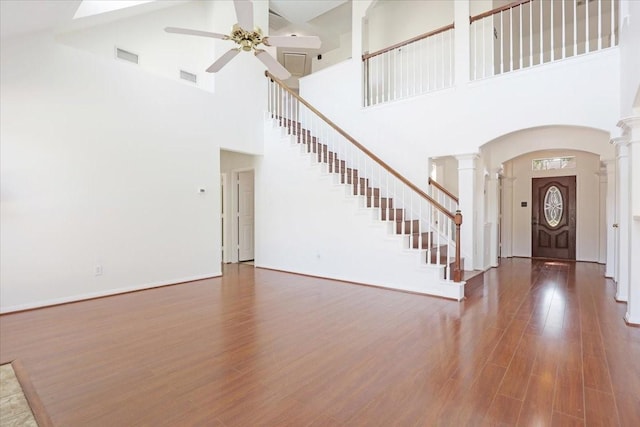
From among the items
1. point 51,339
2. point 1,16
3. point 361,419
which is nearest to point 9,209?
point 51,339

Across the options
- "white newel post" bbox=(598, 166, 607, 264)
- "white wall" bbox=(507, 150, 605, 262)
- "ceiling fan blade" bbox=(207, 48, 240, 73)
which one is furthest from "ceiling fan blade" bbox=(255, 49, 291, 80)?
"white newel post" bbox=(598, 166, 607, 264)

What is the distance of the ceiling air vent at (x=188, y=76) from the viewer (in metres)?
5.89

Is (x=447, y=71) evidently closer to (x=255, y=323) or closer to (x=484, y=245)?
(x=484, y=245)

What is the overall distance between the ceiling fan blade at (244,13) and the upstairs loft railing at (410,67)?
11.9ft

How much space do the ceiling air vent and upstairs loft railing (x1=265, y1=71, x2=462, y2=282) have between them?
4.97ft

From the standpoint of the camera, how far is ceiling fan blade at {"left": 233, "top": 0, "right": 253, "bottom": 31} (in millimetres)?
2924

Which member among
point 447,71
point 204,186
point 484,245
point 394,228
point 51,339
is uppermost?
point 447,71

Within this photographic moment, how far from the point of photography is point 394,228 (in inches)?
193

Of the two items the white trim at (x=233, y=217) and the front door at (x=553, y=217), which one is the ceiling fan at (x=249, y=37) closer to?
the white trim at (x=233, y=217)

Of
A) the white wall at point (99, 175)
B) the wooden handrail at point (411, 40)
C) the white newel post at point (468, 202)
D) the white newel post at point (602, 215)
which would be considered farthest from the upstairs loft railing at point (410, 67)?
the white newel post at point (602, 215)

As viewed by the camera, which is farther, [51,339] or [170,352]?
[51,339]

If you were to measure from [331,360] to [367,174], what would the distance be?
4312mm

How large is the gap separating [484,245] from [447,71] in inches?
134

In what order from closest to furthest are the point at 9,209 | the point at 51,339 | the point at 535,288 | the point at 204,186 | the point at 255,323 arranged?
the point at 51,339 < the point at 255,323 < the point at 9,209 < the point at 535,288 < the point at 204,186
